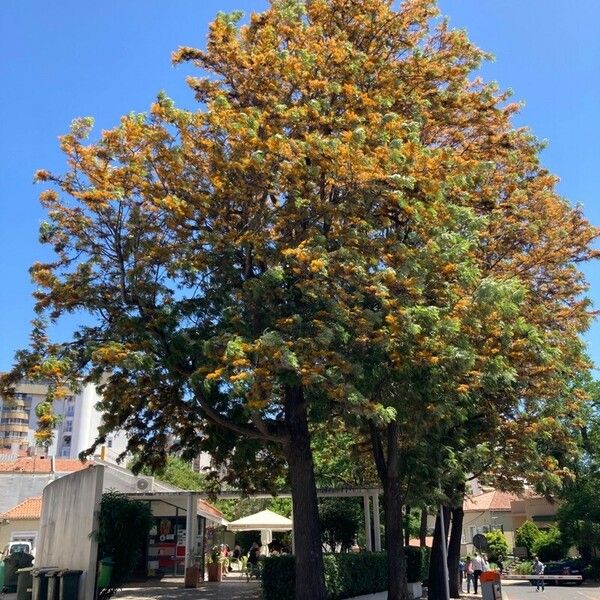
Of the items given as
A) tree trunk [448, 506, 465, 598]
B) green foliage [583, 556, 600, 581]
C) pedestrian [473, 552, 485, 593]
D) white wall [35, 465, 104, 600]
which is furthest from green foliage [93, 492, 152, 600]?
green foliage [583, 556, 600, 581]

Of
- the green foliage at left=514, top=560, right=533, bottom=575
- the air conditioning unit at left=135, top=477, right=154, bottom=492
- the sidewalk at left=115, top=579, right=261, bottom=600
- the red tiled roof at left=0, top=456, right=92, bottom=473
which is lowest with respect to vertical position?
the green foliage at left=514, top=560, right=533, bottom=575

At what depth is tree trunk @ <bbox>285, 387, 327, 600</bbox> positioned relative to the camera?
14.3 metres

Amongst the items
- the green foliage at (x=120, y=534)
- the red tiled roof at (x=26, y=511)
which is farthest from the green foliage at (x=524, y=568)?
the green foliage at (x=120, y=534)

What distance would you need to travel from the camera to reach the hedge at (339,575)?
1575 cm

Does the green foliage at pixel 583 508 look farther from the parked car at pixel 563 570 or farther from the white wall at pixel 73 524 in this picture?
the white wall at pixel 73 524

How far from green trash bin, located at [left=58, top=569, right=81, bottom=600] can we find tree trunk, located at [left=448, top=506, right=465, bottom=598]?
49.9 feet

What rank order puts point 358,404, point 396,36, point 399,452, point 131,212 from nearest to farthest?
1. point 358,404
2. point 131,212
3. point 396,36
4. point 399,452

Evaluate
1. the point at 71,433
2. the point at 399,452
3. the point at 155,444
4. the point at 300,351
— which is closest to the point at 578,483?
the point at 399,452

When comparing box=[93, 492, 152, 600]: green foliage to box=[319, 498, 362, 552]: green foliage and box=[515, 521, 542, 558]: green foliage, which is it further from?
box=[515, 521, 542, 558]: green foliage

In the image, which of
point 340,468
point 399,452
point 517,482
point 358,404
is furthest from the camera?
point 340,468

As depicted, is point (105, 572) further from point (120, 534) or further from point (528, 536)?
point (528, 536)

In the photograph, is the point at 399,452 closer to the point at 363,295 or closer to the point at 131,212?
the point at 363,295

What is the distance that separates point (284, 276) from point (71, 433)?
3706 inches

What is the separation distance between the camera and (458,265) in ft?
42.0
